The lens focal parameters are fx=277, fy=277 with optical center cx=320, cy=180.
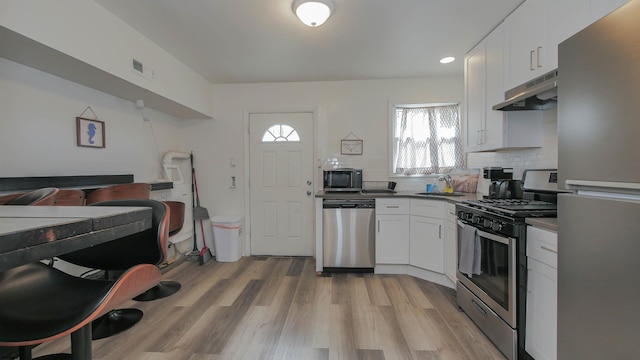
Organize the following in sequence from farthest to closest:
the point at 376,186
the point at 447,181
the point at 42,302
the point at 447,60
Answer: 1. the point at 376,186
2. the point at 447,181
3. the point at 447,60
4. the point at 42,302

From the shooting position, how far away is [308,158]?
12.4 feet

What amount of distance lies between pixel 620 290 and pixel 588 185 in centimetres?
40

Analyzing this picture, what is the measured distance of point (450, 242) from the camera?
2.68 m

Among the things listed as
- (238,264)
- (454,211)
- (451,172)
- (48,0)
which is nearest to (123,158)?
(48,0)

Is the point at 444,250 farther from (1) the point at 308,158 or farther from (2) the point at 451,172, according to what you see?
(1) the point at 308,158

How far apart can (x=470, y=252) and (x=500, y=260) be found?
291 millimetres

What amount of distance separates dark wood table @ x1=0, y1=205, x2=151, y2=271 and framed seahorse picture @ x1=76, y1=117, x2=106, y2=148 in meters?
2.16

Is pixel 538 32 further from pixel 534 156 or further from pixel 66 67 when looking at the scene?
pixel 66 67

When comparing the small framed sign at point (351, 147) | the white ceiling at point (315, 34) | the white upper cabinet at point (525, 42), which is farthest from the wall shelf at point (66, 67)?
the white upper cabinet at point (525, 42)

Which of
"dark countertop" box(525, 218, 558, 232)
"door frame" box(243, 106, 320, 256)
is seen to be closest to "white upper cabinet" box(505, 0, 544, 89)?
"dark countertop" box(525, 218, 558, 232)

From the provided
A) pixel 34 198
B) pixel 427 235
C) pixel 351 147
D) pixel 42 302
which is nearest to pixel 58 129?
pixel 34 198

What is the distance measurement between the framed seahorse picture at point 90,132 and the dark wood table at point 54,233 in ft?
7.09

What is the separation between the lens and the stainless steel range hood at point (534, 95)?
70.9 inches

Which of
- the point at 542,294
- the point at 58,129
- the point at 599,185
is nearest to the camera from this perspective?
the point at 599,185
